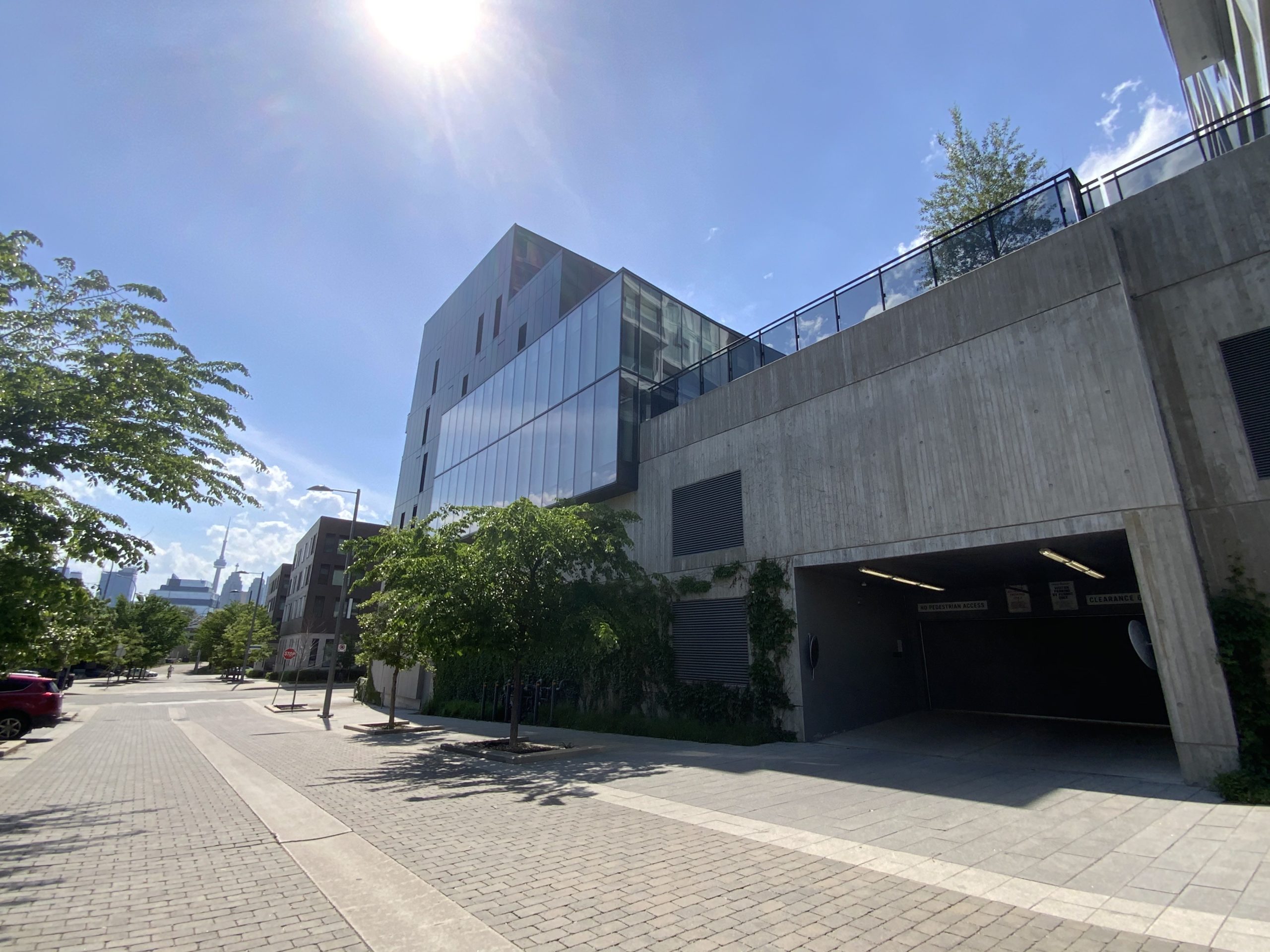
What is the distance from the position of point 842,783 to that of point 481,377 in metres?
30.2

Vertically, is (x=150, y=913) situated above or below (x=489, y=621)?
below

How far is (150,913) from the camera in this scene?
15.6 ft

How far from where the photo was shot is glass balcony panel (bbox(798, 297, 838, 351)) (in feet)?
53.8

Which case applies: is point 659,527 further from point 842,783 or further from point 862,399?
point 842,783

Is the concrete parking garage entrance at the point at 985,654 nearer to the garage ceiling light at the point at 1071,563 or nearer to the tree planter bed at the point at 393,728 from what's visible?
the garage ceiling light at the point at 1071,563

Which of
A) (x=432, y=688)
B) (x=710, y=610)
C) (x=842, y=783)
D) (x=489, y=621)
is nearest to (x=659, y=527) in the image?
(x=710, y=610)

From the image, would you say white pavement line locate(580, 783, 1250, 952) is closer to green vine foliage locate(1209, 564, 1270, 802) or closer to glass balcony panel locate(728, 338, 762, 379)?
green vine foliage locate(1209, 564, 1270, 802)

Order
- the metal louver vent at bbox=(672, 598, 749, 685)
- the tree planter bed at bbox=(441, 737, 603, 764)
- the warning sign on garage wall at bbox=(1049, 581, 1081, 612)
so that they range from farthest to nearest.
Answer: the warning sign on garage wall at bbox=(1049, 581, 1081, 612) < the metal louver vent at bbox=(672, 598, 749, 685) < the tree planter bed at bbox=(441, 737, 603, 764)

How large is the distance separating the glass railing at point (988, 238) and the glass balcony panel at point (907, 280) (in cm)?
2

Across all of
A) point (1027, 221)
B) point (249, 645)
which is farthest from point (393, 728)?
point (249, 645)

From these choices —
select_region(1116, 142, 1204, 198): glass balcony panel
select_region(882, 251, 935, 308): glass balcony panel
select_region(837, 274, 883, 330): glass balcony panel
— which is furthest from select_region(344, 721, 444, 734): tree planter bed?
select_region(1116, 142, 1204, 198): glass balcony panel

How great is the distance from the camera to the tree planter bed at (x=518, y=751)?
13.4 m

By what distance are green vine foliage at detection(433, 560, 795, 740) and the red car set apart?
10.9m

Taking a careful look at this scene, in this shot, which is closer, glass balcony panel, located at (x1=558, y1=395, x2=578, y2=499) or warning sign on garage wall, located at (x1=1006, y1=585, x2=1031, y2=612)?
warning sign on garage wall, located at (x1=1006, y1=585, x2=1031, y2=612)
